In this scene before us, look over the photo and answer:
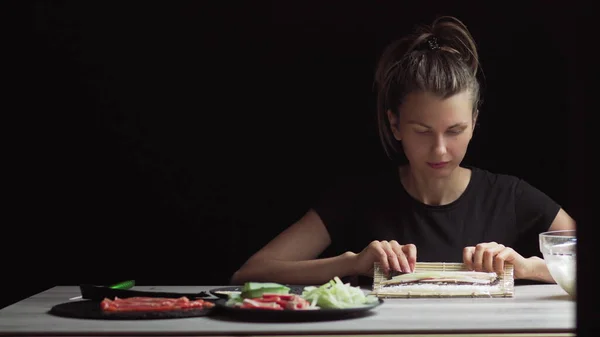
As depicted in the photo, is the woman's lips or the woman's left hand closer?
the woman's left hand

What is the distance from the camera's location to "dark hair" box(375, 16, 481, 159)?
2.28 m

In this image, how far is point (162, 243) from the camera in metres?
2.92

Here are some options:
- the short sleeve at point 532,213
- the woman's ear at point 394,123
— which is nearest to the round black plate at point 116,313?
the woman's ear at point 394,123

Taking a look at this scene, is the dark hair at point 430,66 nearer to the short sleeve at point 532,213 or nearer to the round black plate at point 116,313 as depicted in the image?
the short sleeve at point 532,213

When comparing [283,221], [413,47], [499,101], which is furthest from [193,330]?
[499,101]

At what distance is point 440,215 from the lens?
2.46 meters

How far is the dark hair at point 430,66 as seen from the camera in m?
2.28

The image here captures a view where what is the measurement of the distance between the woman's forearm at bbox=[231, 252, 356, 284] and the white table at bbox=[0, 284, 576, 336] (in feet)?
1.61

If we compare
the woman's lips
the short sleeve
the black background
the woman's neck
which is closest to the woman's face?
the woman's lips

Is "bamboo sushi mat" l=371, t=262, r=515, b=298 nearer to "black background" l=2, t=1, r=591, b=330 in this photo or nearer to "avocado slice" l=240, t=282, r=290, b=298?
"avocado slice" l=240, t=282, r=290, b=298

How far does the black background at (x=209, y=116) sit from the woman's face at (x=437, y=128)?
1.85ft

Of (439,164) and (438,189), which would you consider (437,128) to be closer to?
(439,164)

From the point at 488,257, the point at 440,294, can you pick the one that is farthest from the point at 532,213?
the point at 440,294

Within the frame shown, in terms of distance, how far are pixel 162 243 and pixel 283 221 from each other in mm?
440
